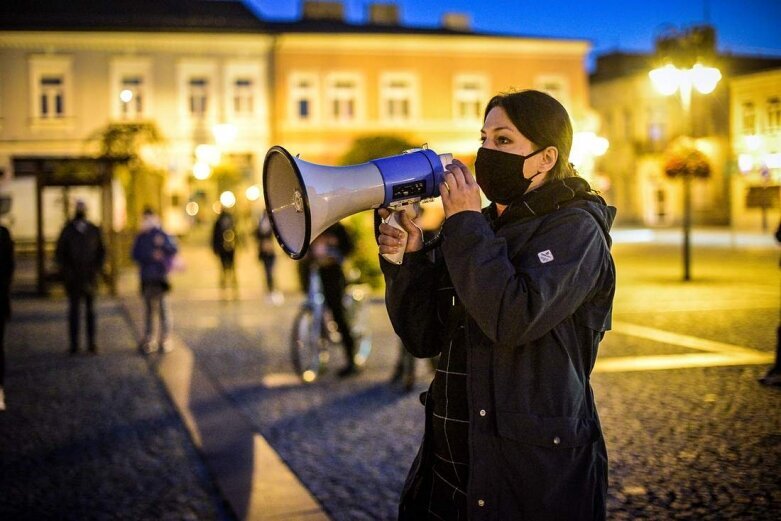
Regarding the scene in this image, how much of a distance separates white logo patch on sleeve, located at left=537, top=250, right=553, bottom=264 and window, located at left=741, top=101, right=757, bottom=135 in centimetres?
1112

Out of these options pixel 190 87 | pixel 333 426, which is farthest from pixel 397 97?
pixel 333 426

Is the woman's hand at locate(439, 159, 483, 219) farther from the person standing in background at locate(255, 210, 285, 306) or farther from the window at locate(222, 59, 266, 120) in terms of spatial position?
the window at locate(222, 59, 266, 120)

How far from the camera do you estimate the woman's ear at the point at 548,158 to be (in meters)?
2.36

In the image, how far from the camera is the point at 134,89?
36.4m

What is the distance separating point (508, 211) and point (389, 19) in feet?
137

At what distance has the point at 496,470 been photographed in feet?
7.09

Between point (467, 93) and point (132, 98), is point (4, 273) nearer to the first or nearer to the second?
point (132, 98)

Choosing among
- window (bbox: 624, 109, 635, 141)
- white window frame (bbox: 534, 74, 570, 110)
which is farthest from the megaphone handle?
window (bbox: 624, 109, 635, 141)

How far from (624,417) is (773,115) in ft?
19.2

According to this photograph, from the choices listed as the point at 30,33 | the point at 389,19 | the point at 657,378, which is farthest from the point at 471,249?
the point at 389,19

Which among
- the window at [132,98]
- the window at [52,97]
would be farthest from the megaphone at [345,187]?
the window at [132,98]

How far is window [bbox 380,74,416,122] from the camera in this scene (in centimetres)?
3891

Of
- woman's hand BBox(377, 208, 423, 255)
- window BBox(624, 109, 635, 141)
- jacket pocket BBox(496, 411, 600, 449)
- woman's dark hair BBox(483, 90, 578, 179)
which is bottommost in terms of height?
jacket pocket BBox(496, 411, 600, 449)

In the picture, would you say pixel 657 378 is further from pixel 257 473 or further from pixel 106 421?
pixel 106 421
